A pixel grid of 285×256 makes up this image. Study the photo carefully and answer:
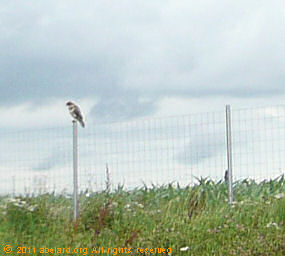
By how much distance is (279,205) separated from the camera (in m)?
11.4

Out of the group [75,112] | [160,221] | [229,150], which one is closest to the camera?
[160,221]

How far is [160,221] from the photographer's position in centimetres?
1126

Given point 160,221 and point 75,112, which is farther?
point 75,112

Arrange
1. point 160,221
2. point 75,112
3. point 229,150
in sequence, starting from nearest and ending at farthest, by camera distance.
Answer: point 160,221
point 229,150
point 75,112

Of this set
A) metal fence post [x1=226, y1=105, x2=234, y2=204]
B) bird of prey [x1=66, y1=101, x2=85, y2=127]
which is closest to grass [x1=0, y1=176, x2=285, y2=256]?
metal fence post [x1=226, y1=105, x2=234, y2=204]

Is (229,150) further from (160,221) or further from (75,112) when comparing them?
(75,112)

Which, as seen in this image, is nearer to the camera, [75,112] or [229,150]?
[229,150]

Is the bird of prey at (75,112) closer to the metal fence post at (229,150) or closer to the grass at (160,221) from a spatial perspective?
the grass at (160,221)

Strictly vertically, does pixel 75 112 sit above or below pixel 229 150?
above

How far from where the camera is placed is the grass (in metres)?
10.2

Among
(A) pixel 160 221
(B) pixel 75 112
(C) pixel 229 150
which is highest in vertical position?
(B) pixel 75 112

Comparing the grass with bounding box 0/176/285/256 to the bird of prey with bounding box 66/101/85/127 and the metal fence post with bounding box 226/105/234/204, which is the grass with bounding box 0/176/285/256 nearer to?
the metal fence post with bounding box 226/105/234/204

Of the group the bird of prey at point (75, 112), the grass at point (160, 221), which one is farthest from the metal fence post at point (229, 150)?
the bird of prey at point (75, 112)

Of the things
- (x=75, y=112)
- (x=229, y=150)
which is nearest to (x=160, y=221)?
(x=229, y=150)
